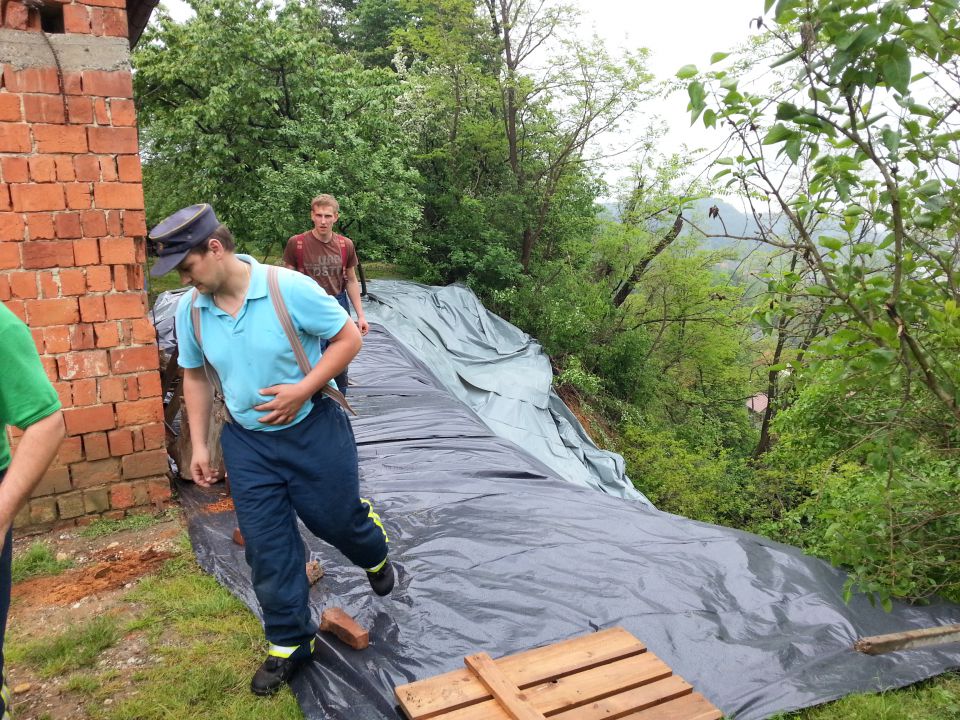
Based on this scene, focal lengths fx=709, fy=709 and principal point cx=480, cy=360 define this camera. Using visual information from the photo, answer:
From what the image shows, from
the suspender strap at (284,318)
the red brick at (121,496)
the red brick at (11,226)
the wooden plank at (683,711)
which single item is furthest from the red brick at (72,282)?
the wooden plank at (683,711)

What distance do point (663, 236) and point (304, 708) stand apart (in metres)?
13.7

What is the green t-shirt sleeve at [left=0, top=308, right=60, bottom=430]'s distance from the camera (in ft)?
5.75

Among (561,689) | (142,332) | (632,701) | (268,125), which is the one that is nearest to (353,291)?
(142,332)

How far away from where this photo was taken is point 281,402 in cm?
257

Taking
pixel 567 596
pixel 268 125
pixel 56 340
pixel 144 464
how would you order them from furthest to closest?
pixel 268 125 → pixel 144 464 → pixel 56 340 → pixel 567 596

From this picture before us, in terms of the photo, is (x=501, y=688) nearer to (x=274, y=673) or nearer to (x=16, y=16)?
(x=274, y=673)

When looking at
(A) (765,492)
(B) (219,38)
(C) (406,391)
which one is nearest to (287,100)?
(B) (219,38)

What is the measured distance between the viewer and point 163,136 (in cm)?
1271

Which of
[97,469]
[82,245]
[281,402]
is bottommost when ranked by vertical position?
[97,469]

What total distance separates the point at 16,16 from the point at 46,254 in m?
1.31

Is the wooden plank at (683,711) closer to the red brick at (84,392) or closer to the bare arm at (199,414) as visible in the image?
the bare arm at (199,414)

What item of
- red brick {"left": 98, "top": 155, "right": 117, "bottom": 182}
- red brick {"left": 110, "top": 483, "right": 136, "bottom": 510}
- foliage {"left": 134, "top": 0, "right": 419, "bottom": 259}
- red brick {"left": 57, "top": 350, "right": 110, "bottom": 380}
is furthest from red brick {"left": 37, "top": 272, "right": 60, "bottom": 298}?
foliage {"left": 134, "top": 0, "right": 419, "bottom": 259}

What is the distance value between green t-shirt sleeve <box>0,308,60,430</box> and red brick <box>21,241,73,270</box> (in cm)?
272

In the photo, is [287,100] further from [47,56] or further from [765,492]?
[765,492]
